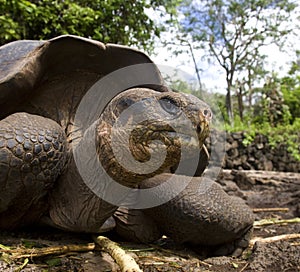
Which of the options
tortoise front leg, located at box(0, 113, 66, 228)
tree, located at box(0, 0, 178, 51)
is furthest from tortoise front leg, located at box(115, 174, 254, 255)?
tree, located at box(0, 0, 178, 51)

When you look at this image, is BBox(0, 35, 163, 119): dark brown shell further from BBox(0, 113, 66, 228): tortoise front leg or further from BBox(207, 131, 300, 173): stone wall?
BBox(207, 131, 300, 173): stone wall

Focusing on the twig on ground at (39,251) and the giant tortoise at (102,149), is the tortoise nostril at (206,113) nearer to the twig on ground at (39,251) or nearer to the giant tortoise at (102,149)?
the giant tortoise at (102,149)

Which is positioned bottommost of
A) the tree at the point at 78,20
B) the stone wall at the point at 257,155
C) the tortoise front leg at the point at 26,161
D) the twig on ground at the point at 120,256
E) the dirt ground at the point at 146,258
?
the stone wall at the point at 257,155

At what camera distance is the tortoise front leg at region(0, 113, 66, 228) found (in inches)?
42.8

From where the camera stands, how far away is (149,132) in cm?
95

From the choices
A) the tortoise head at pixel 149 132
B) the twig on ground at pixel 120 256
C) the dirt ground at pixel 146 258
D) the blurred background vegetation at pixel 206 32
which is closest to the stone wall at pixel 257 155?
the blurred background vegetation at pixel 206 32

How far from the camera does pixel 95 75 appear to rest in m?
1.52

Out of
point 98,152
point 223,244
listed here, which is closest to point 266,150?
point 223,244

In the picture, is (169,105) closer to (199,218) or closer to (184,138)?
(184,138)

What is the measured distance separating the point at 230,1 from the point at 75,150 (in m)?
14.5

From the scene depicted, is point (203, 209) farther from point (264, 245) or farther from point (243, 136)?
point (243, 136)

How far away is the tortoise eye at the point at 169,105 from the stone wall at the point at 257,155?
7.68 metres

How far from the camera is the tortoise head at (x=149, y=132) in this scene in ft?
3.02

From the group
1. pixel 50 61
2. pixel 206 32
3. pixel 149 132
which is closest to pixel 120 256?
pixel 149 132
